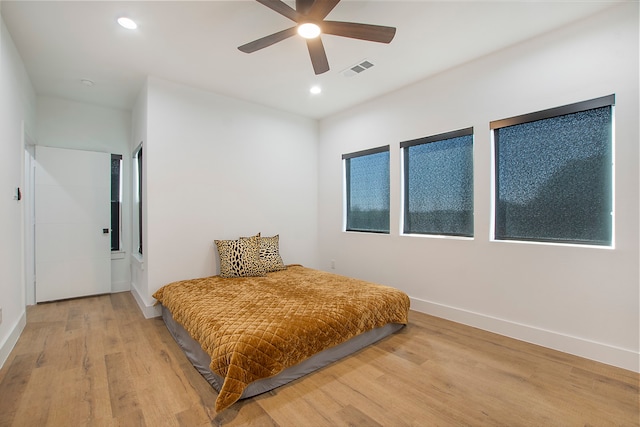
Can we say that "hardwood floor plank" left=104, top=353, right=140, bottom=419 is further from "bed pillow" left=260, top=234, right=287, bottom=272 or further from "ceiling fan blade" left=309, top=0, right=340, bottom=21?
"ceiling fan blade" left=309, top=0, right=340, bottom=21

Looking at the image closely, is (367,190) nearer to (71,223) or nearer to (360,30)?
(360,30)

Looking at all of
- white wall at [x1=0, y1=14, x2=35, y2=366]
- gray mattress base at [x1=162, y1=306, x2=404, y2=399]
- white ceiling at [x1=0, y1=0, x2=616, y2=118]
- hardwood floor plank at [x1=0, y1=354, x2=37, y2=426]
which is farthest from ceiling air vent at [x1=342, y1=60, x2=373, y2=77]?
hardwood floor plank at [x1=0, y1=354, x2=37, y2=426]

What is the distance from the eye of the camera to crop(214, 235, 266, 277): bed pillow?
11.6 ft

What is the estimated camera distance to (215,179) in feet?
12.4

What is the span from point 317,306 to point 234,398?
927 mm

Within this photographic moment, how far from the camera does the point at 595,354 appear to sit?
92.5 inches

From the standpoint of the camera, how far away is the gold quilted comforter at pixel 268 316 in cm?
185

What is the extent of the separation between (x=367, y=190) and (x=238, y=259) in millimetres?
2002

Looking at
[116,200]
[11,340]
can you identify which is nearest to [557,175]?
[11,340]

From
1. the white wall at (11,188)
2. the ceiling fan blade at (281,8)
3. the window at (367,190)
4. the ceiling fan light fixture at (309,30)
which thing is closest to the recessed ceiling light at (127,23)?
the white wall at (11,188)

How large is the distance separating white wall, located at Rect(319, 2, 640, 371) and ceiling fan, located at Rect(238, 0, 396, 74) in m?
1.44

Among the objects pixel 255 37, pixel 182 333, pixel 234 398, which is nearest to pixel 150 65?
pixel 255 37

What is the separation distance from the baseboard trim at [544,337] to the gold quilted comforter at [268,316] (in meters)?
0.63

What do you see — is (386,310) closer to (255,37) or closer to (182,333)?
(182,333)
